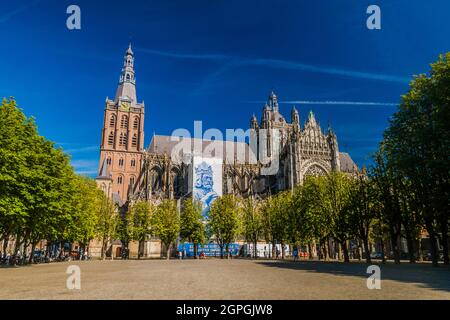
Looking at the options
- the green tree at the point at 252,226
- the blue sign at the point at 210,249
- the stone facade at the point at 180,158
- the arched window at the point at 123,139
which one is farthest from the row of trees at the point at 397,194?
the arched window at the point at 123,139

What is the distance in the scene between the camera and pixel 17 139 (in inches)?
923

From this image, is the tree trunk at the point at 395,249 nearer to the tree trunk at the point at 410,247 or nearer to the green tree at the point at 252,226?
the tree trunk at the point at 410,247

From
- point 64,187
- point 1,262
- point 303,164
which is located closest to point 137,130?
point 303,164

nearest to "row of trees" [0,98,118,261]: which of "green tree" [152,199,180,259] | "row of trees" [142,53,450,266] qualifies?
"green tree" [152,199,180,259]

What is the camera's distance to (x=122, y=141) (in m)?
88.8

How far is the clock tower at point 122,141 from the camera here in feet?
280

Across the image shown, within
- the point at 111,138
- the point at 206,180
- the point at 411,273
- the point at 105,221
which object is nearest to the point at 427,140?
the point at 411,273

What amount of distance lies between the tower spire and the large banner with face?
32.6m

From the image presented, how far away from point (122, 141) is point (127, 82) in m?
19.8

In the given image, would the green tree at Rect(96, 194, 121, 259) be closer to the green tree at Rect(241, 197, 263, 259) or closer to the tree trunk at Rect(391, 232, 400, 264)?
the green tree at Rect(241, 197, 263, 259)

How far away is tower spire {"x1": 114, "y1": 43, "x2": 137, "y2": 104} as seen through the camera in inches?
3687

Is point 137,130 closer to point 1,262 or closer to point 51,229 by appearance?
point 1,262

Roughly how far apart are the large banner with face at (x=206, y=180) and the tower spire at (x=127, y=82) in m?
32.6

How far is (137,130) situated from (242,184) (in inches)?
1281
